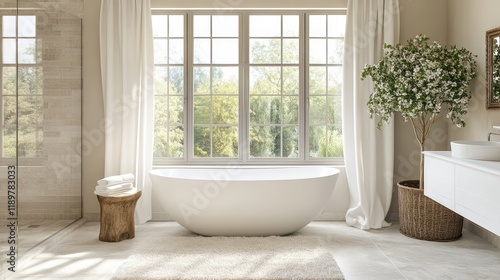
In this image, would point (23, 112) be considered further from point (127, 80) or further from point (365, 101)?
point (365, 101)

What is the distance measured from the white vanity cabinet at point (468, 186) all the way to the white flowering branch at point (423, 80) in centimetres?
59

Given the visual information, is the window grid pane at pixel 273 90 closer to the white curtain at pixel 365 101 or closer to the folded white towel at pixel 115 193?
the white curtain at pixel 365 101

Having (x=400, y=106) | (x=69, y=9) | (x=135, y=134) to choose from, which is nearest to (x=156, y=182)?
(x=135, y=134)

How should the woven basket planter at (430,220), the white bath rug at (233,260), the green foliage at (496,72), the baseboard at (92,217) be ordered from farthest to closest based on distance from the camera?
the baseboard at (92,217) < the woven basket planter at (430,220) < the green foliage at (496,72) < the white bath rug at (233,260)

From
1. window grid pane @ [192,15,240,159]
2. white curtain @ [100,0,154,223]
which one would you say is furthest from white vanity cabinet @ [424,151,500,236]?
white curtain @ [100,0,154,223]

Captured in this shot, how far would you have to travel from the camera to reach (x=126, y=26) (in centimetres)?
471

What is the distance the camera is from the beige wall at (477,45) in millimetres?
3936

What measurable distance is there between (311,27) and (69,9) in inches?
104

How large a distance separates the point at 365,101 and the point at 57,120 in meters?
3.19

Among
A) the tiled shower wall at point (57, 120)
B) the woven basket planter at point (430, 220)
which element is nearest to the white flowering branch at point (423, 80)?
the woven basket planter at point (430, 220)

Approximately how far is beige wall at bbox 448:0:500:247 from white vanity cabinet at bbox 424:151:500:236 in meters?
0.79

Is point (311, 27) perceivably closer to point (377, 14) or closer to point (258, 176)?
point (377, 14)

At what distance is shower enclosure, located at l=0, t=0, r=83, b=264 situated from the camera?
3514mm

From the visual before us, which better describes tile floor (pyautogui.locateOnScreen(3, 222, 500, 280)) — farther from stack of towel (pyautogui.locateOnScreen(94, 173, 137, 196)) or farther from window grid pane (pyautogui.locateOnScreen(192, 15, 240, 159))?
window grid pane (pyautogui.locateOnScreen(192, 15, 240, 159))
